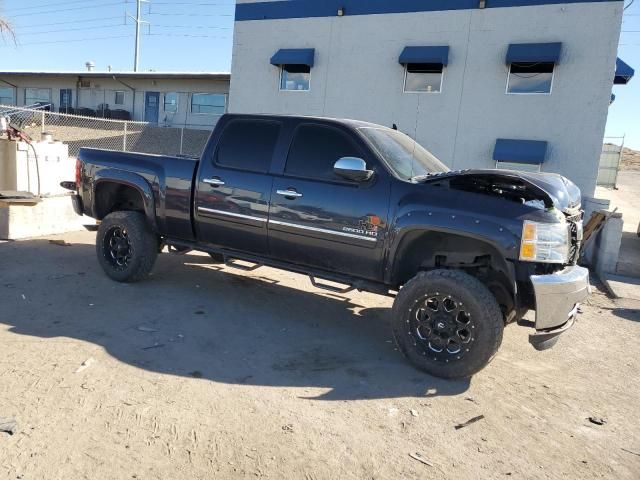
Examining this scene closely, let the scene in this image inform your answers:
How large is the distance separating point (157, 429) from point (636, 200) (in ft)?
84.4

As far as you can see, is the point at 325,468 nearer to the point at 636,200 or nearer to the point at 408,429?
the point at 408,429

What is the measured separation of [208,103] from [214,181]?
2307 centimetres

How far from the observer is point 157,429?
3.09 m

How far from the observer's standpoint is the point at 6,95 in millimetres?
34656

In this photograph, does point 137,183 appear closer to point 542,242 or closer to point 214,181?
point 214,181

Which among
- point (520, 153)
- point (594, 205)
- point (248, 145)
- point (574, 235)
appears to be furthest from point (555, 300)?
point (520, 153)

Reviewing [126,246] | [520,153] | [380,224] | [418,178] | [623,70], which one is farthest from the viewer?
[520,153]

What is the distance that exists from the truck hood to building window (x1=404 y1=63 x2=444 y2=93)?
1091 centimetres

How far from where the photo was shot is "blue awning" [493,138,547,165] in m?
13.0

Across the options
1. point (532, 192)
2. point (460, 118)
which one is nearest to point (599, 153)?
point (460, 118)

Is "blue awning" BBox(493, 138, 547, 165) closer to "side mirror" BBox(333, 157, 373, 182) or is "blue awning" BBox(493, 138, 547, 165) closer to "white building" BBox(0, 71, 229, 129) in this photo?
"side mirror" BBox(333, 157, 373, 182)

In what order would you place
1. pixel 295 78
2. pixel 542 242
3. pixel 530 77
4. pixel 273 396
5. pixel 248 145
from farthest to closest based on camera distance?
pixel 295 78, pixel 530 77, pixel 248 145, pixel 542 242, pixel 273 396

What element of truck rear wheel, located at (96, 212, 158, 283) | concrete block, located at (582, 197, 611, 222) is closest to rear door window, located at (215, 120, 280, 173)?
truck rear wheel, located at (96, 212, 158, 283)

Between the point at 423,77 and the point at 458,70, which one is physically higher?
the point at 458,70
